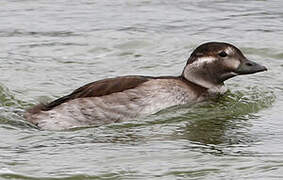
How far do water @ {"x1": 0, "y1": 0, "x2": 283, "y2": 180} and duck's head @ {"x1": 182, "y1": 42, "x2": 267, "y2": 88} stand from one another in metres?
0.36

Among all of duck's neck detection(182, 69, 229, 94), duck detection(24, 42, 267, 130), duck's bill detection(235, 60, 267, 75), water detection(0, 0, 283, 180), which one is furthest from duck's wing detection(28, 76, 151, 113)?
duck's bill detection(235, 60, 267, 75)

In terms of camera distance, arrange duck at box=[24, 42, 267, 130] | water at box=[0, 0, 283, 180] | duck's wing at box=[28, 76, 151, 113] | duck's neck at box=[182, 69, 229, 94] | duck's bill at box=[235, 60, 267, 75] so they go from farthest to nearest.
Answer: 1. duck's neck at box=[182, 69, 229, 94]
2. duck's bill at box=[235, 60, 267, 75]
3. duck's wing at box=[28, 76, 151, 113]
4. duck at box=[24, 42, 267, 130]
5. water at box=[0, 0, 283, 180]

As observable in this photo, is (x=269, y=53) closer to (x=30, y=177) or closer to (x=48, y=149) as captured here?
(x=48, y=149)

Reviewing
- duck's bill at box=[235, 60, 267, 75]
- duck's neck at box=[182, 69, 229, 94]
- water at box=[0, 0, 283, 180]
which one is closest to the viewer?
water at box=[0, 0, 283, 180]

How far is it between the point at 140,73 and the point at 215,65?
2.27 meters

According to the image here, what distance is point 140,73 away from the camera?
1415cm

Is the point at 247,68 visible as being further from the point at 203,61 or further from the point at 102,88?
the point at 102,88

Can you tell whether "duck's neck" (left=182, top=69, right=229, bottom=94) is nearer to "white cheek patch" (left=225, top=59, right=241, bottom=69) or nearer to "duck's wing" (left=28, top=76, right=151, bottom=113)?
"white cheek patch" (left=225, top=59, right=241, bottom=69)

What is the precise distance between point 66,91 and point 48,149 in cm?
326

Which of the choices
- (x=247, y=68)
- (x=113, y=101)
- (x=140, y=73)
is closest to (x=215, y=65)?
(x=247, y=68)

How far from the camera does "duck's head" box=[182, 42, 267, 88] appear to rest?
12.0 m

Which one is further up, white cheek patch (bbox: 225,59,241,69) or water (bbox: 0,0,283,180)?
white cheek patch (bbox: 225,59,241,69)

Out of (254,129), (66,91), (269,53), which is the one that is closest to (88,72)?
(66,91)

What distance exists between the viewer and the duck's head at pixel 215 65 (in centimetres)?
1201
